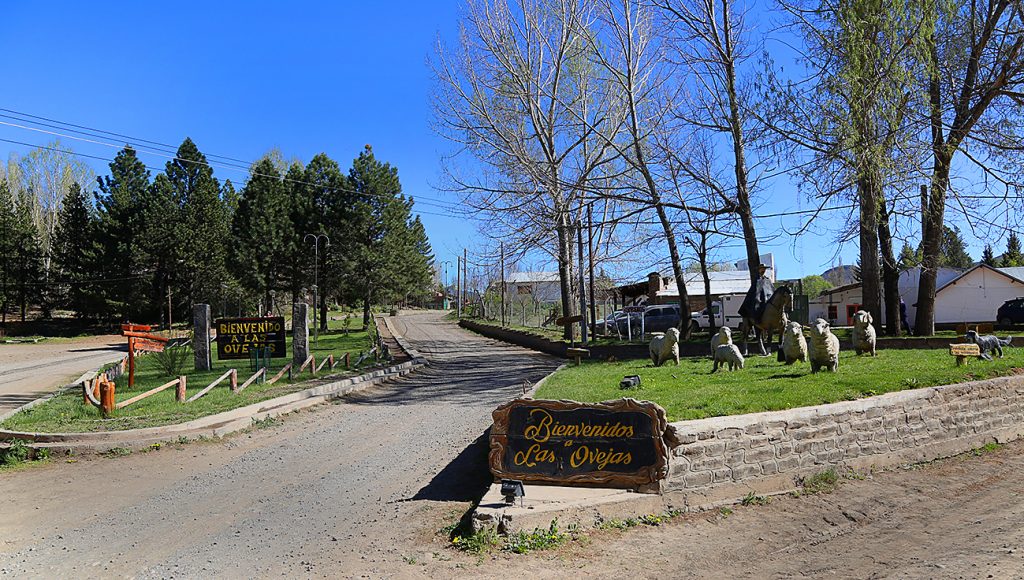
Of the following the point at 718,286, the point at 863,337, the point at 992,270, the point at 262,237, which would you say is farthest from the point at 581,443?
the point at 262,237

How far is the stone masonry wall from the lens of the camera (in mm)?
7027

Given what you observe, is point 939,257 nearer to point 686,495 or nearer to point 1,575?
point 686,495

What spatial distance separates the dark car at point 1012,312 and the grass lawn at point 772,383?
880 inches

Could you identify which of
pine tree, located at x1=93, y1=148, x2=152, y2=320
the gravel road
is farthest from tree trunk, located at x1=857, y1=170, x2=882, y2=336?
pine tree, located at x1=93, y1=148, x2=152, y2=320

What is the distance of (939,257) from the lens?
17.3 m

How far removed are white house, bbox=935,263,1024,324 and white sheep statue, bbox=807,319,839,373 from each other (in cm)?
2787

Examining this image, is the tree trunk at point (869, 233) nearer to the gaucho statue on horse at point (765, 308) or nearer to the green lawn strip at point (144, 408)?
the gaucho statue on horse at point (765, 308)

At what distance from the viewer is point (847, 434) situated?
26.5ft

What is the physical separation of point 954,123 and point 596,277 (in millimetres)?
19554

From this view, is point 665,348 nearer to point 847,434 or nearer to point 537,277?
point 847,434

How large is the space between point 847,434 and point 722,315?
25996 millimetres

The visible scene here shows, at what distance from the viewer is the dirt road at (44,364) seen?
1905 cm

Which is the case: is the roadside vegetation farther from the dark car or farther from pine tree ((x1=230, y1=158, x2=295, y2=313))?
pine tree ((x1=230, y1=158, x2=295, y2=313))

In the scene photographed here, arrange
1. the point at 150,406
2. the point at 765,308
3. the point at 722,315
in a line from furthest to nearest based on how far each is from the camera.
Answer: the point at 722,315 → the point at 765,308 → the point at 150,406
